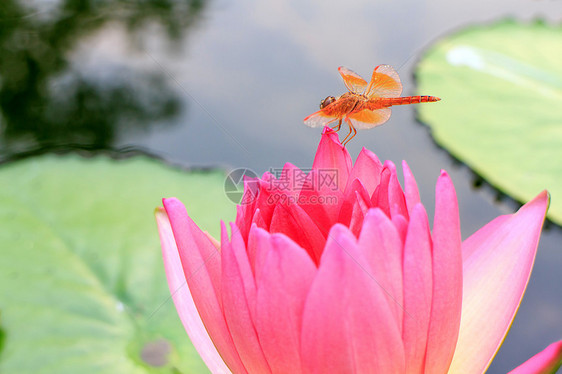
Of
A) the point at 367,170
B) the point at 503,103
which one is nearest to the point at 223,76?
the point at 503,103

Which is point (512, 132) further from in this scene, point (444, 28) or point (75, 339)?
point (75, 339)

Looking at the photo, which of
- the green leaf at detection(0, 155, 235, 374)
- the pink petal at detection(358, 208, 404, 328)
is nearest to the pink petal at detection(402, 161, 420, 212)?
the pink petal at detection(358, 208, 404, 328)

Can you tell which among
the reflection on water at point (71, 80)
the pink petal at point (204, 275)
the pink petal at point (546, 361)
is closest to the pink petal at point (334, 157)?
the pink petal at point (204, 275)

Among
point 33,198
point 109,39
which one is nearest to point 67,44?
point 109,39

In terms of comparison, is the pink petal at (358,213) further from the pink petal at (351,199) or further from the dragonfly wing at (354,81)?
the dragonfly wing at (354,81)

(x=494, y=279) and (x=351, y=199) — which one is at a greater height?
(x=351, y=199)

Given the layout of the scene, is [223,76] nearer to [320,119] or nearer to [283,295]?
[320,119]
